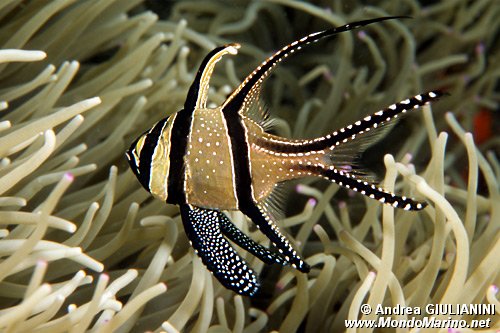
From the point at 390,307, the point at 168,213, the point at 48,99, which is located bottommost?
the point at 390,307

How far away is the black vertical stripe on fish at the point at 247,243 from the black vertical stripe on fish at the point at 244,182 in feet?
0.36

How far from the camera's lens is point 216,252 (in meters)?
1.29

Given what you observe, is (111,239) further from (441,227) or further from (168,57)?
(441,227)

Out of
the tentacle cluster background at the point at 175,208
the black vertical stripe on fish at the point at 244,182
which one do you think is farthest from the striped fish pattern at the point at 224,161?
the tentacle cluster background at the point at 175,208

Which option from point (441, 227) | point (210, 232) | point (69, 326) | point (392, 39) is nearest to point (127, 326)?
point (69, 326)

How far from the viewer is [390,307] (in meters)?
1.52

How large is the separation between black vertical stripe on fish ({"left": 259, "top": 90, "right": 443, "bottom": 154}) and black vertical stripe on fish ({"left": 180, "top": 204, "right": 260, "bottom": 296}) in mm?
224

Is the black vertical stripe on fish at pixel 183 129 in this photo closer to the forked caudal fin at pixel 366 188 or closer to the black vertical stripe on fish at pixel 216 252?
the black vertical stripe on fish at pixel 216 252

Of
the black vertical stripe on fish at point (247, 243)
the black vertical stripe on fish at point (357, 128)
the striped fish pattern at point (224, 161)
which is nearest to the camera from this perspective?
the black vertical stripe on fish at point (357, 128)

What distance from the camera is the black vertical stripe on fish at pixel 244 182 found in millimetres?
1254

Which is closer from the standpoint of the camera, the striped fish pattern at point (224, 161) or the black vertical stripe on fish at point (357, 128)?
the black vertical stripe on fish at point (357, 128)

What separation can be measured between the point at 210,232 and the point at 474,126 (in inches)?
94.1

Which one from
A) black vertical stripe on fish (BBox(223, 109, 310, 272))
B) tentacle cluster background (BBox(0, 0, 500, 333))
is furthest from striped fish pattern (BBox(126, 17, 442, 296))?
tentacle cluster background (BBox(0, 0, 500, 333))

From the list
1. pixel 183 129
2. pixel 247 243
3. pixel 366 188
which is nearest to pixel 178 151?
pixel 183 129
